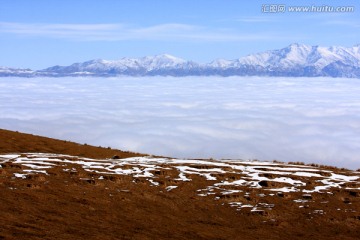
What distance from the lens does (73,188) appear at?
2500 centimetres

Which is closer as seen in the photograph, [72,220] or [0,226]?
[0,226]

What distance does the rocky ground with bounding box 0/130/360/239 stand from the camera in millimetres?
18688

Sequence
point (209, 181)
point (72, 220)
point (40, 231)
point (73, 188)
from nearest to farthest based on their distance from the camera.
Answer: point (40, 231)
point (72, 220)
point (73, 188)
point (209, 181)

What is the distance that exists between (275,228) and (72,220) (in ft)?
31.2

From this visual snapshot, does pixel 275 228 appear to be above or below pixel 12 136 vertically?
below

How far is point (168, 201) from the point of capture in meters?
24.2

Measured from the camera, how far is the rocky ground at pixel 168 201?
18.7m

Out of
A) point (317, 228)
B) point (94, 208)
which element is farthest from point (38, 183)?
point (317, 228)

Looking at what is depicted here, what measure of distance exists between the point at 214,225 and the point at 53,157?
1922 centimetres

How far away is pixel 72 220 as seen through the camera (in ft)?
62.0

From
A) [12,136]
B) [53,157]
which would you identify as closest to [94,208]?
[53,157]

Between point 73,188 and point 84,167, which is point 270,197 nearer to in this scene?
point 73,188

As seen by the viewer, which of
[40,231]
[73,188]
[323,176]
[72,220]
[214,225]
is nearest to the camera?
[40,231]

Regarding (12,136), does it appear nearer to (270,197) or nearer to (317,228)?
(270,197)
